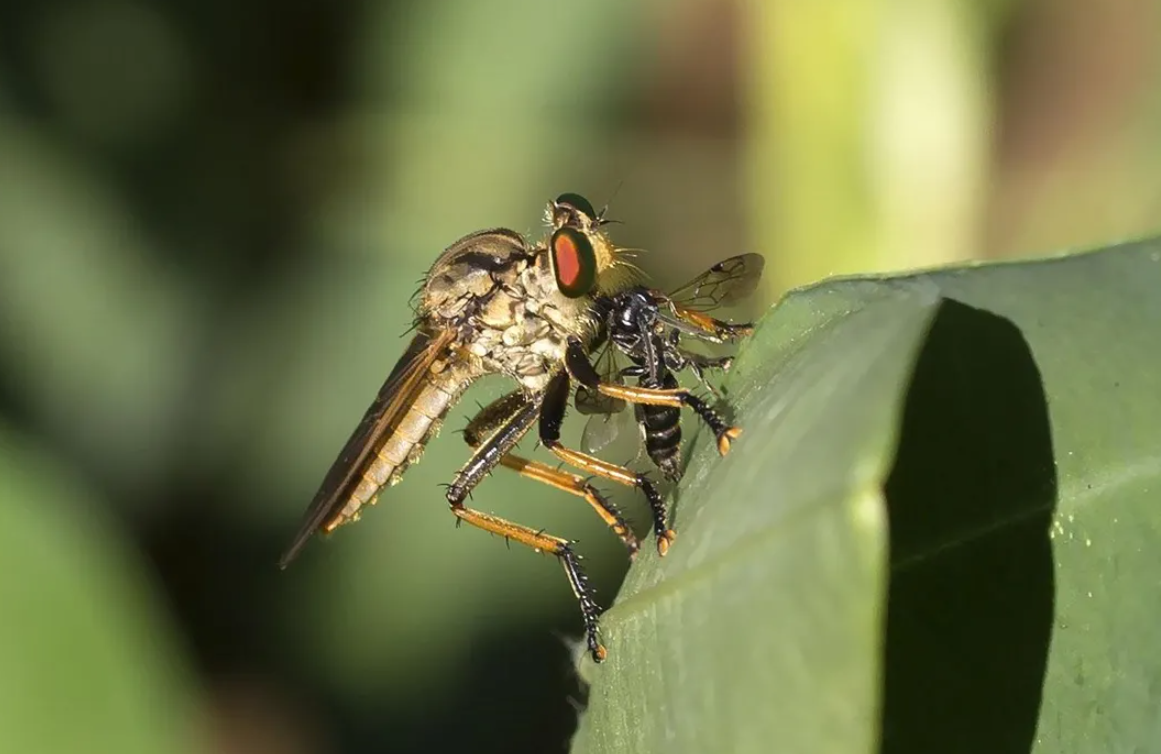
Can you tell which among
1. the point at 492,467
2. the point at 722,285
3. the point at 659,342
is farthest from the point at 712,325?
the point at 492,467

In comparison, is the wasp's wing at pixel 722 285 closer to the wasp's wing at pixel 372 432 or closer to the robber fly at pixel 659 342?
the robber fly at pixel 659 342

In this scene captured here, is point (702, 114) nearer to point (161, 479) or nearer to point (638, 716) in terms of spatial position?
point (161, 479)

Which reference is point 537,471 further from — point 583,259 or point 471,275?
point 471,275

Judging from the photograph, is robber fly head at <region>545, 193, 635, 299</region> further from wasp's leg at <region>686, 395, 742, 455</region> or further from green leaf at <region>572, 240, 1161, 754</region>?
green leaf at <region>572, 240, 1161, 754</region>

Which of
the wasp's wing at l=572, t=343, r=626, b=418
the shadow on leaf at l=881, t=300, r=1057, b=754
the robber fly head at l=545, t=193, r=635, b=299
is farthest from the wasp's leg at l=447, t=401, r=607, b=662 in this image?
the shadow on leaf at l=881, t=300, r=1057, b=754

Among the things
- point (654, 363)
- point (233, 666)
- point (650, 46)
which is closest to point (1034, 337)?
point (654, 363)
